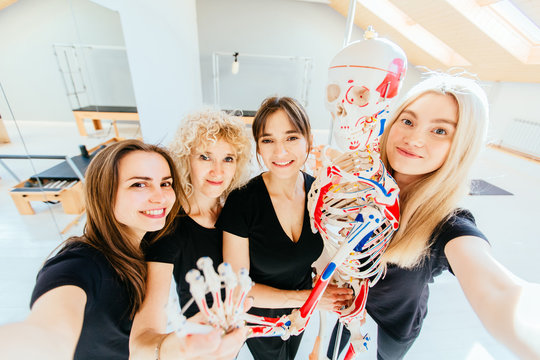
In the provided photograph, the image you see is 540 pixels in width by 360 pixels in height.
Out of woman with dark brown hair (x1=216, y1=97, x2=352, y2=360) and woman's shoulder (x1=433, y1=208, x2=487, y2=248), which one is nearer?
woman's shoulder (x1=433, y1=208, x2=487, y2=248)

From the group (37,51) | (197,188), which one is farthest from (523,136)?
(37,51)

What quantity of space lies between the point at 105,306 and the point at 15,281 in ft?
5.65

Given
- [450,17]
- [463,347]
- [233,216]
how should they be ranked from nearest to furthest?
1. [233,216]
2. [463,347]
3. [450,17]

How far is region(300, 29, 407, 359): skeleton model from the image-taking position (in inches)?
27.3

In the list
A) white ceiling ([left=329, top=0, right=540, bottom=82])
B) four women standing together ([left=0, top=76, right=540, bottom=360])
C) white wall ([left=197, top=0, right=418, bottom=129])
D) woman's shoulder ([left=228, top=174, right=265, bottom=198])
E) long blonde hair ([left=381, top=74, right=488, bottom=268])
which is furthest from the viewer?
white wall ([left=197, top=0, right=418, bottom=129])

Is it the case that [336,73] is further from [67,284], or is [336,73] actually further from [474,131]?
[67,284]

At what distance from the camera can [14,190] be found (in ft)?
5.95

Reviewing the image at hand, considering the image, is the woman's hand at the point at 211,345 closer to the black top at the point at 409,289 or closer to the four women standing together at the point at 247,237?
the four women standing together at the point at 247,237

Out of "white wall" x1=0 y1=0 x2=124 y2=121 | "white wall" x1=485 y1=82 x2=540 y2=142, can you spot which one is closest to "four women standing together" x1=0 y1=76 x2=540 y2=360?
"white wall" x1=0 y1=0 x2=124 y2=121

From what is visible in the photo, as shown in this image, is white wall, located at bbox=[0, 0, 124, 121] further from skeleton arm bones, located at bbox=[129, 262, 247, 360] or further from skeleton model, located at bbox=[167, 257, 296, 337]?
skeleton model, located at bbox=[167, 257, 296, 337]

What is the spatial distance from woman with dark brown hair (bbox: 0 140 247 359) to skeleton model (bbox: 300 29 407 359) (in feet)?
1.88

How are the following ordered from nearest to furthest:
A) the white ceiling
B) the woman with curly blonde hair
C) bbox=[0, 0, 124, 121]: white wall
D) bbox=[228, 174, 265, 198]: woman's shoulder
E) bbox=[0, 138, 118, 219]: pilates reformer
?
the woman with curly blonde hair → bbox=[228, 174, 265, 198]: woman's shoulder → bbox=[0, 0, 124, 121]: white wall → bbox=[0, 138, 118, 219]: pilates reformer → the white ceiling

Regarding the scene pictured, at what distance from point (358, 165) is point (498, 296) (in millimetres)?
484

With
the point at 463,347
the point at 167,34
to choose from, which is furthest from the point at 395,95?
the point at 167,34
